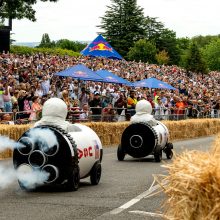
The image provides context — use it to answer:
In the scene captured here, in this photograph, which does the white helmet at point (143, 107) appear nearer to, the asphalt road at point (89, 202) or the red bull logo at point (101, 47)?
the asphalt road at point (89, 202)

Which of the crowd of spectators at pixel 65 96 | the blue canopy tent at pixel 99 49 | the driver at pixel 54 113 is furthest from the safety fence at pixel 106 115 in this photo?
the driver at pixel 54 113

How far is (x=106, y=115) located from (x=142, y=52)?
8994cm

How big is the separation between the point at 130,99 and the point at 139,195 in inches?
738

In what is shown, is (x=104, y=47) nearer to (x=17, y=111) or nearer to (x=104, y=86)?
(x=104, y=86)

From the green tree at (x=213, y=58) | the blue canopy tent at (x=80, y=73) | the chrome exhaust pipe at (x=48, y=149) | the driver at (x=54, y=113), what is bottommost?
the chrome exhaust pipe at (x=48, y=149)

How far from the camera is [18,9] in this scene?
37406mm

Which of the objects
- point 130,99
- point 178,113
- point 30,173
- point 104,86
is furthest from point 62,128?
point 178,113

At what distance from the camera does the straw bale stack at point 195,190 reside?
535 cm

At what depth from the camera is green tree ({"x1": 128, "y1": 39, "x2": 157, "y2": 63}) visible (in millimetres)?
116062

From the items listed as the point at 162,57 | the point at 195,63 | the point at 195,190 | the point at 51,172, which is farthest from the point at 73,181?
the point at 162,57

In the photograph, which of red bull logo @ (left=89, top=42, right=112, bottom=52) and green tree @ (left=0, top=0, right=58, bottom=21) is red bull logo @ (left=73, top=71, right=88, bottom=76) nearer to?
red bull logo @ (left=89, top=42, right=112, bottom=52)

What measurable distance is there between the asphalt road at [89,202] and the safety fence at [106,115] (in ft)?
26.1

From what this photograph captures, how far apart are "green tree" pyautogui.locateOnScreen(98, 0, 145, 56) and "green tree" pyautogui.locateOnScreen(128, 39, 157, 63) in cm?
472

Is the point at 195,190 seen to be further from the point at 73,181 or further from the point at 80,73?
the point at 80,73
